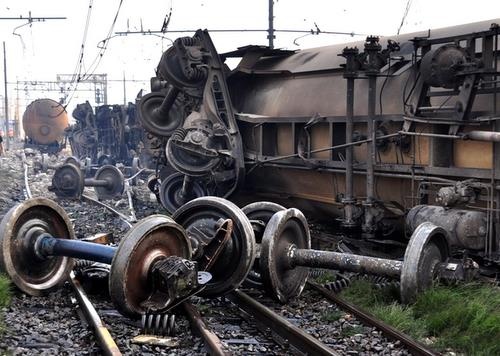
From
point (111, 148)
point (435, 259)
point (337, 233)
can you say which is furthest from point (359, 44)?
point (111, 148)

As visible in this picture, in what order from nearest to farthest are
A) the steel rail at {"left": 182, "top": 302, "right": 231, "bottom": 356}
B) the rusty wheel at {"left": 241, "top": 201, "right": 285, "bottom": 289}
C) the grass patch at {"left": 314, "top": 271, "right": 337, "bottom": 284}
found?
the steel rail at {"left": 182, "top": 302, "right": 231, "bottom": 356}, the rusty wheel at {"left": 241, "top": 201, "right": 285, "bottom": 289}, the grass patch at {"left": 314, "top": 271, "right": 337, "bottom": 284}

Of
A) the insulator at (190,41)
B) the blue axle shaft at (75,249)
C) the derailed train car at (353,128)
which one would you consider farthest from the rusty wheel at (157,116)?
the blue axle shaft at (75,249)

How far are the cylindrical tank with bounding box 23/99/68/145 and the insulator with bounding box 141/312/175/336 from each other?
2876 centimetres

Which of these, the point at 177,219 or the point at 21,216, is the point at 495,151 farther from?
the point at 21,216

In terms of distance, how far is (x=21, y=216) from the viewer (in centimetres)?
700

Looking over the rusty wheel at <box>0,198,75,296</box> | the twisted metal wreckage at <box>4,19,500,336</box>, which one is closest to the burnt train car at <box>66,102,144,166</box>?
the twisted metal wreckage at <box>4,19,500,336</box>

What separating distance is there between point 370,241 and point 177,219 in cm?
241

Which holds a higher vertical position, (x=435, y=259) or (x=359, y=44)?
(x=359, y=44)

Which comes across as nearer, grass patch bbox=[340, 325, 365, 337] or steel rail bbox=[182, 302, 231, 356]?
steel rail bbox=[182, 302, 231, 356]

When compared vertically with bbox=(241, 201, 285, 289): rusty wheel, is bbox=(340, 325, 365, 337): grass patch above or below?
below

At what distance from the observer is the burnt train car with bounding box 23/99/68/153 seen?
33250 mm

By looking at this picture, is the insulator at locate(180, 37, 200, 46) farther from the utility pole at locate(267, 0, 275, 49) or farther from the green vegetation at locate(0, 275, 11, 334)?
the utility pole at locate(267, 0, 275, 49)

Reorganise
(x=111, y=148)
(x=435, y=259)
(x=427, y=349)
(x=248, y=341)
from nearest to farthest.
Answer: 1. (x=427, y=349)
2. (x=248, y=341)
3. (x=435, y=259)
4. (x=111, y=148)

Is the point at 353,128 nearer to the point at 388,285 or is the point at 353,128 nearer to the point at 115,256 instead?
the point at 388,285
